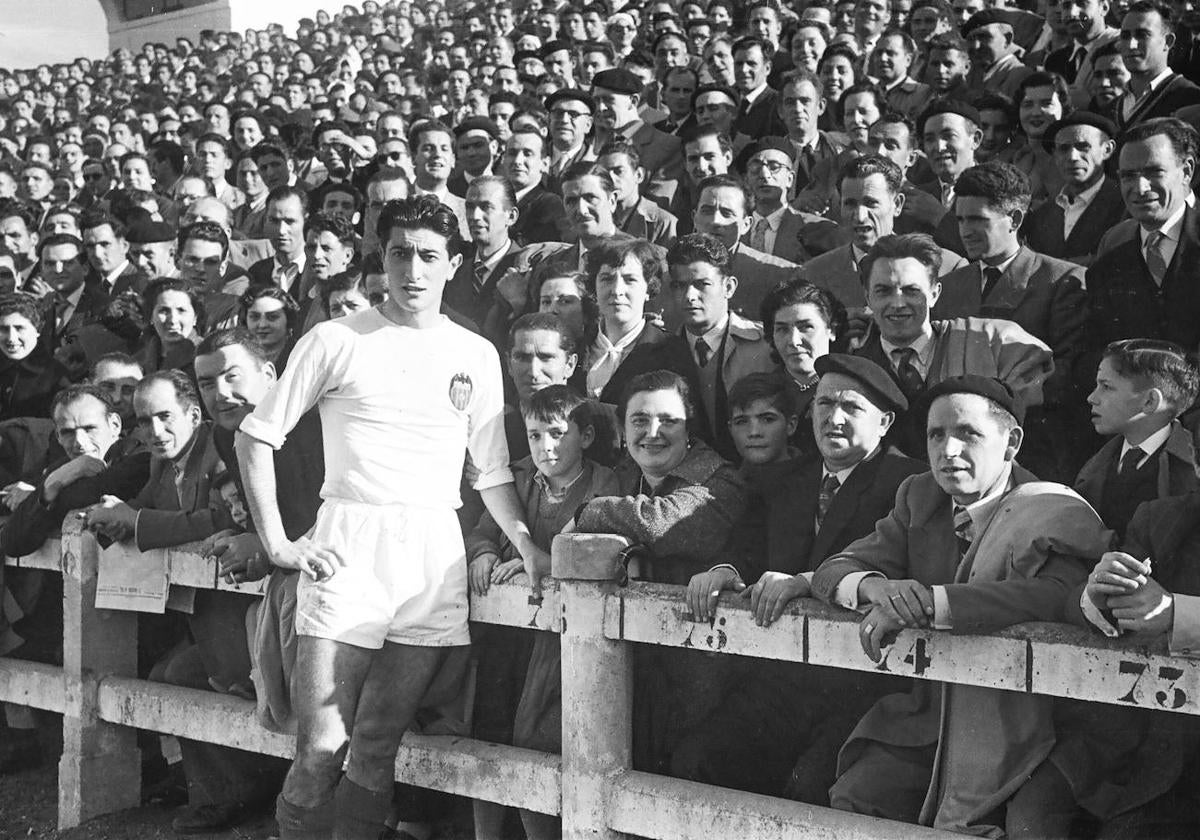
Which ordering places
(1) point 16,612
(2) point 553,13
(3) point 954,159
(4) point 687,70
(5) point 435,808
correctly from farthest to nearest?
1. (2) point 553,13
2. (4) point 687,70
3. (3) point 954,159
4. (1) point 16,612
5. (5) point 435,808

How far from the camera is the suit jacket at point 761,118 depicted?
32.7 feet

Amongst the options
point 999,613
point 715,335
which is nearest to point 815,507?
point 999,613

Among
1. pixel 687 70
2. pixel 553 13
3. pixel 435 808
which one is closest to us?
pixel 435 808

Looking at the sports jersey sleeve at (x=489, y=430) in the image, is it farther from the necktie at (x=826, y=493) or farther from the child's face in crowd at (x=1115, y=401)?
the child's face in crowd at (x=1115, y=401)

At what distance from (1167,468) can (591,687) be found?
178 cm

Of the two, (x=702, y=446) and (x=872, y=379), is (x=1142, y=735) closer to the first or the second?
(x=872, y=379)

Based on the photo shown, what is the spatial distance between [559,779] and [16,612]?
3035 mm

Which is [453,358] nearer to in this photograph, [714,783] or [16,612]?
[714,783]

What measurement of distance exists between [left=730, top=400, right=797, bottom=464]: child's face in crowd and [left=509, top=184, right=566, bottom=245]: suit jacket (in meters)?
3.67

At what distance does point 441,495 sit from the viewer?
4.31 meters

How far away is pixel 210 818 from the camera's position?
5047mm

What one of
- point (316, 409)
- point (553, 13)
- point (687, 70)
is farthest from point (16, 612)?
point (553, 13)

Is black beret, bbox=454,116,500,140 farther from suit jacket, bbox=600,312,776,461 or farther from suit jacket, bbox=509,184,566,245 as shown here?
suit jacket, bbox=600,312,776,461

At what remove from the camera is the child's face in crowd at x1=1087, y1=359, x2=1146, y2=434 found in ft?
13.1
